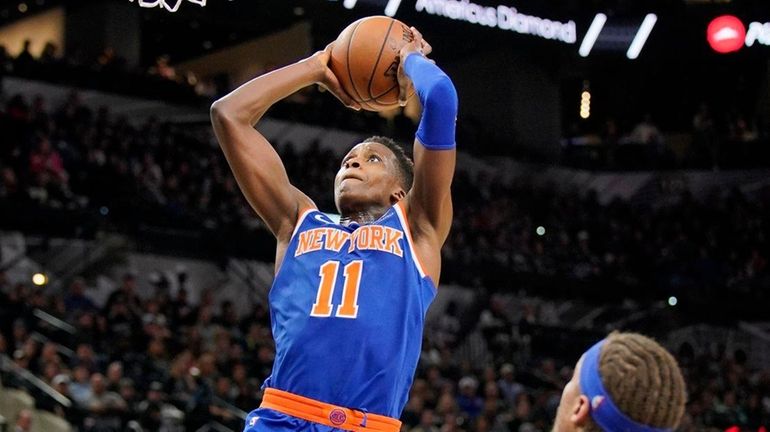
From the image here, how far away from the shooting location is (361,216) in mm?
4387

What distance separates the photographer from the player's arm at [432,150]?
158 inches

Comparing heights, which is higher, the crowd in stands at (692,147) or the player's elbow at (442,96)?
the crowd in stands at (692,147)

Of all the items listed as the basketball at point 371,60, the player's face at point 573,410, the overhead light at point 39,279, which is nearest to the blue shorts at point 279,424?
the basketball at point 371,60

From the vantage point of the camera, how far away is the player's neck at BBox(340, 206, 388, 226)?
4379 millimetres

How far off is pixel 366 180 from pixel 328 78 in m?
0.42

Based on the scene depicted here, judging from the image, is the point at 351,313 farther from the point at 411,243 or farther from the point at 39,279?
the point at 39,279

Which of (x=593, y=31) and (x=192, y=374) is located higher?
(x=593, y=31)

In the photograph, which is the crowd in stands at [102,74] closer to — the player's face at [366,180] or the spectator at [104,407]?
the spectator at [104,407]

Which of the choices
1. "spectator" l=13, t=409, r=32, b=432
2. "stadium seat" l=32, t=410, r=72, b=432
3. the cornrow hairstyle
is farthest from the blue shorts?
"stadium seat" l=32, t=410, r=72, b=432

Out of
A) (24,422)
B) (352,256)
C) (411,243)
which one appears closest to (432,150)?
(411,243)

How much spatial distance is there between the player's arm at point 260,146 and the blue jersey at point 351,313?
0.13 metres

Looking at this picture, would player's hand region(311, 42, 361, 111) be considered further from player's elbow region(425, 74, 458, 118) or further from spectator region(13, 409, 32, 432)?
spectator region(13, 409, 32, 432)

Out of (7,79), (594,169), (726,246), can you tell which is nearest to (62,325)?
(7,79)

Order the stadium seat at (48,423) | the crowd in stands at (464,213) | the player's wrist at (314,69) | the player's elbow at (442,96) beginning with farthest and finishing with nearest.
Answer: the crowd in stands at (464,213) < the stadium seat at (48,423) < the player's wrist at (314,69) < the player's elbow at (442,96)
